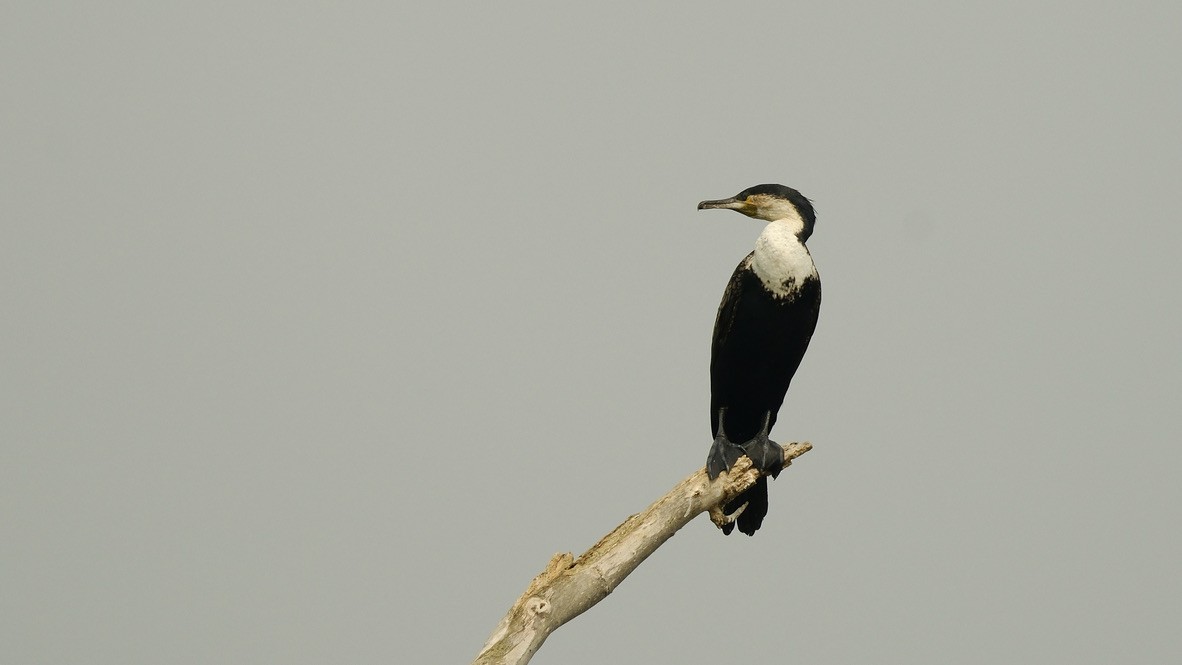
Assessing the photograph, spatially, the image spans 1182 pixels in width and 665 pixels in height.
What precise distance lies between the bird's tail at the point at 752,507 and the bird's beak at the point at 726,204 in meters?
1.08

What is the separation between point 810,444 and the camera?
4.38 metres

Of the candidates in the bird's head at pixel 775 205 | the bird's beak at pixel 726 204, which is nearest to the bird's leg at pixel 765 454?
the bird's head at pixel 775 205

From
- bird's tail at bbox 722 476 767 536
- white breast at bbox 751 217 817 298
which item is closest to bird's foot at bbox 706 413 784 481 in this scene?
bird's tail at bbox 722 476 767 536

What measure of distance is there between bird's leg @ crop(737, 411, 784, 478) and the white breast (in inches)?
25.2

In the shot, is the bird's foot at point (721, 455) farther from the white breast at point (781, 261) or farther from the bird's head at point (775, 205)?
the bird's head at point (775, 205)

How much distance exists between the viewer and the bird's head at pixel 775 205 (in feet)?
13.9

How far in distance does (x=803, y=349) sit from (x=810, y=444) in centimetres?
38

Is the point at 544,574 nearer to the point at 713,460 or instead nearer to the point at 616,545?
the point at 616,545

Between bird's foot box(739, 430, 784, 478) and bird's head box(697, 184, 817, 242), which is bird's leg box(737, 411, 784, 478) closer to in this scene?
bird's foot box(739, 430, 784, 478)

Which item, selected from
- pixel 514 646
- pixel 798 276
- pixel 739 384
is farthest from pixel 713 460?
pixel 514 646

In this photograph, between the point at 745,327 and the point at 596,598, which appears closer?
the point at 596,598

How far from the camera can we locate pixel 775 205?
4.24 m

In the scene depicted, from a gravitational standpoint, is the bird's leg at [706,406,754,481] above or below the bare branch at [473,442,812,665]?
above

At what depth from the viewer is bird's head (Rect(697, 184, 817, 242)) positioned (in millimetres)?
4223
